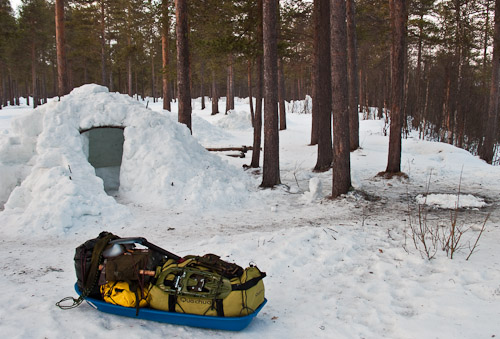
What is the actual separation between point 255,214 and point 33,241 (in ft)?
14.5

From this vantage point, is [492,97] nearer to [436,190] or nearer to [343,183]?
[436,190]

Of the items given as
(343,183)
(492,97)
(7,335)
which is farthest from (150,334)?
(492,97)

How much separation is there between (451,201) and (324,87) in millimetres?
5801

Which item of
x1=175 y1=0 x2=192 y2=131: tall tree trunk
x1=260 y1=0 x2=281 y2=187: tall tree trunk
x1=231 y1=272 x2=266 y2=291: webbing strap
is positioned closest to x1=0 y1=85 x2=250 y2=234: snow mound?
x1=260 y1=0 x2=281 y2=187: tall tree trunk

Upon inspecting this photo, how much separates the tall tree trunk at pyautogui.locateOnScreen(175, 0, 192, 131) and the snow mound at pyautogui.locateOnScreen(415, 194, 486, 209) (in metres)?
7.70

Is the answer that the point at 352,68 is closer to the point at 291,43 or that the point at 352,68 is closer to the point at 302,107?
the point at 291,43

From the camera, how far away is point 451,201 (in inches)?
338

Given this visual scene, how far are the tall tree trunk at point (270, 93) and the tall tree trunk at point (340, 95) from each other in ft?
5.77

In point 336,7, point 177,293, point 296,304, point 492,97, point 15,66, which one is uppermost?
point 15,66

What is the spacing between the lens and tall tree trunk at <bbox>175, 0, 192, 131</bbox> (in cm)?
1138

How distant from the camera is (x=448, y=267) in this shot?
4.78 metres

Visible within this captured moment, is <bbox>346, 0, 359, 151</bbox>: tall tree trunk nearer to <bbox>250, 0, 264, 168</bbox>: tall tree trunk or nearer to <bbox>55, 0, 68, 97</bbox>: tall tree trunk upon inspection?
<bbox>250, 0, 264, 168</bbox>: tall tree trunk

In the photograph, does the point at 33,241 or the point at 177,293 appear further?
the point at 33,241

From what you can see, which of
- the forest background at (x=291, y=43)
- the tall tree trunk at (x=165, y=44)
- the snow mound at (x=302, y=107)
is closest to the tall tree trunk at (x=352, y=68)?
the forest background at (x=291, y=43)
